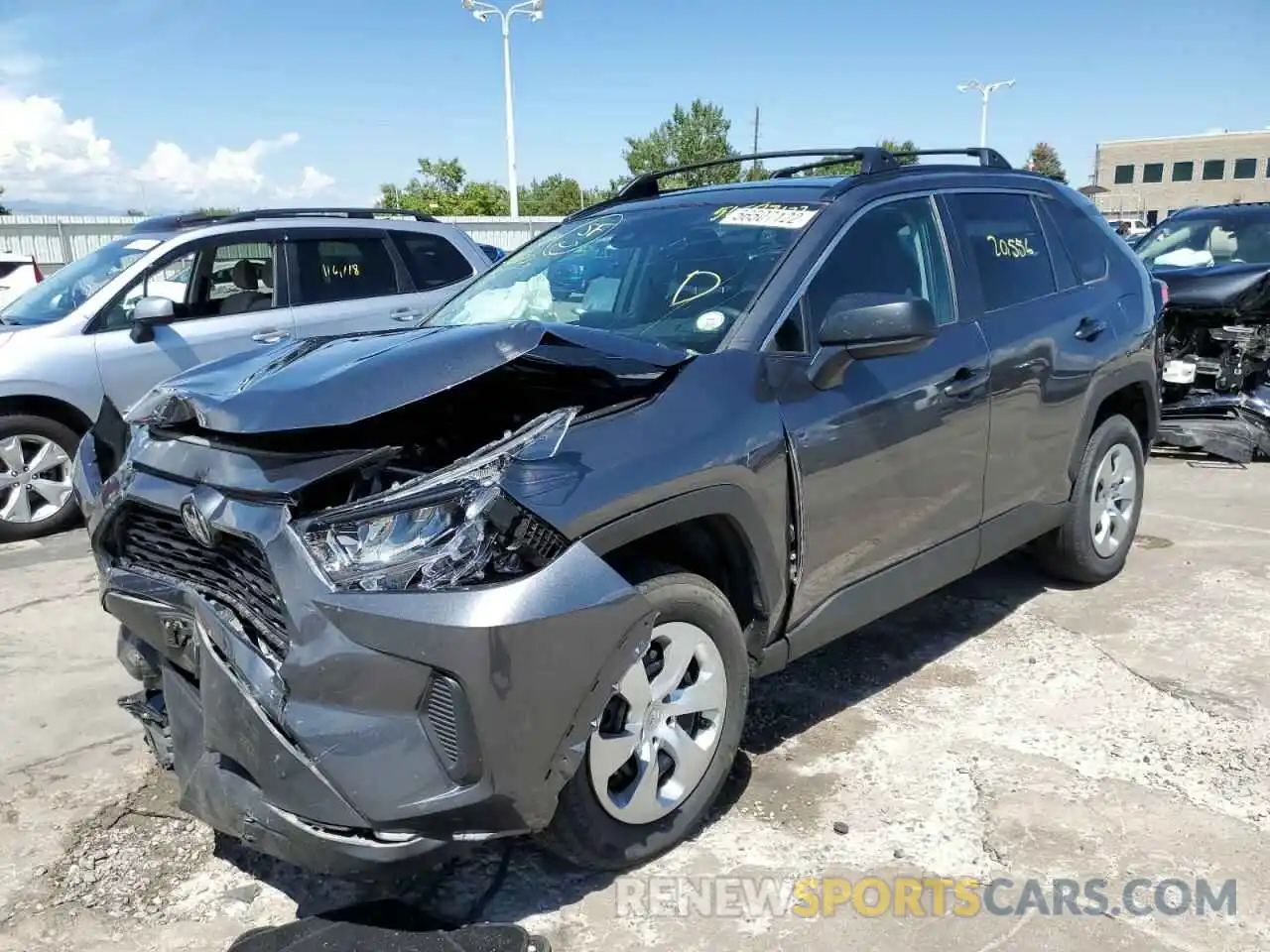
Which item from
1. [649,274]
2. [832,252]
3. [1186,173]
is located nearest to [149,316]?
[649,274]

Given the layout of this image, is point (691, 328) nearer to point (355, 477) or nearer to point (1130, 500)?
point (355, 477)

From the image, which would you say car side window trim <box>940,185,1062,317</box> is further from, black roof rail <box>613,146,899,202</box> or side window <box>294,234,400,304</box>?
side window <box>294,234,400,304</box>

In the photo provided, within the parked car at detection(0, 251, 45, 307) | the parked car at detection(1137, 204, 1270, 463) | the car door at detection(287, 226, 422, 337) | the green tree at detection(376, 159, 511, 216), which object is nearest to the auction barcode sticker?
the car door at detection(287, 226, 422, 337)

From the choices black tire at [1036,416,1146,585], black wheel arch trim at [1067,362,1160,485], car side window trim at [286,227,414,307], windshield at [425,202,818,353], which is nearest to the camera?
windshield at [425,202,818,353]

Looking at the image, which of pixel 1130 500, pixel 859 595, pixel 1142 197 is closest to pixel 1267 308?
pixel 1130 500

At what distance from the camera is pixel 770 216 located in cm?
350

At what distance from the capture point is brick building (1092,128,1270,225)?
72875 millimetres

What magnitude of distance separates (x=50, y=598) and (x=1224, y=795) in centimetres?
516

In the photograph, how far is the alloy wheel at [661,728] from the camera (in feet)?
8.46

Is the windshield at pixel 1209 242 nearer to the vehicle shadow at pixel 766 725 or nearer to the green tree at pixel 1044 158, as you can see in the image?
the vehicle shadow at pixel 766 725

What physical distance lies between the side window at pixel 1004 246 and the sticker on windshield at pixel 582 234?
132cm

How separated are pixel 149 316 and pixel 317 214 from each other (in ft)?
5.55

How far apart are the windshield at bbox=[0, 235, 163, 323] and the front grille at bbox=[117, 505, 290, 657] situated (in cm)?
437

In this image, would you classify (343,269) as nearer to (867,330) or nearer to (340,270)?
(340,270)
